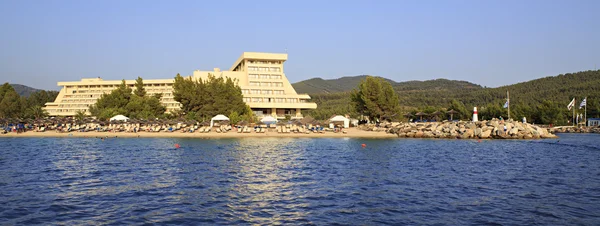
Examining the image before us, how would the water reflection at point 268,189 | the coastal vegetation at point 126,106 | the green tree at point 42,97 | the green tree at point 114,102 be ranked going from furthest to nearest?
the green tree at point 42,97 < the green tree at point 114,102 < the coastal vegetation at point 126,106 < the water reflection at point 268,189

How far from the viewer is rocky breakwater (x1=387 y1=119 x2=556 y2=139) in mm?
44156

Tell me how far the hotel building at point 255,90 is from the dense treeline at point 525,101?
7.72m

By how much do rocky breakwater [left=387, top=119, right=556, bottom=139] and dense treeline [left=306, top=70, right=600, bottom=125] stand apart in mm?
20378

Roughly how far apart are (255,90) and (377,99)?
28.6 m

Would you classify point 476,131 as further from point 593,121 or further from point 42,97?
point 42,97

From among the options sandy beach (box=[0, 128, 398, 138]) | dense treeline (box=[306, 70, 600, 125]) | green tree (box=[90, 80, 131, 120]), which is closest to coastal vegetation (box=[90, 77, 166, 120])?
green tree (box=[90, 80, 131, 120])

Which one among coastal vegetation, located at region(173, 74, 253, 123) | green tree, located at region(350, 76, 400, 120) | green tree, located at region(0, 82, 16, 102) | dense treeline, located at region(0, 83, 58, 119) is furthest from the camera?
green tree, located at region(0, 82, 16, 102)

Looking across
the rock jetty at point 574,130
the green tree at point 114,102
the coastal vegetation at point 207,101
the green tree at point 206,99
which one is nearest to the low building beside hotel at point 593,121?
the rock jetty at point 574,130

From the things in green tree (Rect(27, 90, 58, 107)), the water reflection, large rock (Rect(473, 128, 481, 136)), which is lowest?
the water reflection

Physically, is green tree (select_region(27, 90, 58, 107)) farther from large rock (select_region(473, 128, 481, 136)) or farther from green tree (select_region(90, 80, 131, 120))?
large rock (select_region(473, 128, 481, 136))

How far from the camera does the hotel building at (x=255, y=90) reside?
8006 centimetres

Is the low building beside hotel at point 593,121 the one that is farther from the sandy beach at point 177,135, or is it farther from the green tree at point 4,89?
the green tree at point 4,89

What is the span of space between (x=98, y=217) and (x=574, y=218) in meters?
12.3

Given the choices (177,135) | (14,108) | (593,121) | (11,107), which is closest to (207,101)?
(177,135)
